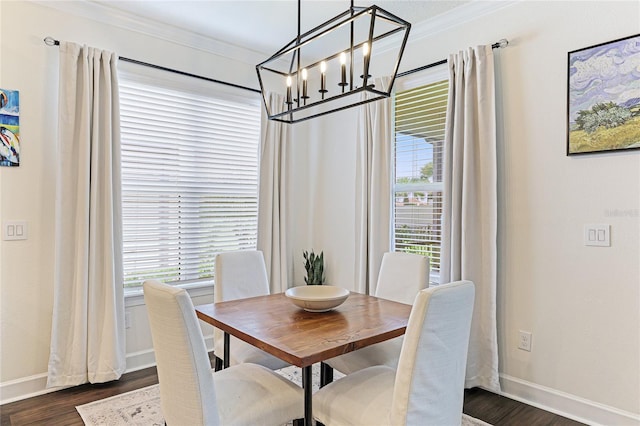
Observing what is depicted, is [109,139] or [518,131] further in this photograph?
[109,139]

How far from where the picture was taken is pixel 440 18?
293 centimetres

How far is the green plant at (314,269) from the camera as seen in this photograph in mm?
3842

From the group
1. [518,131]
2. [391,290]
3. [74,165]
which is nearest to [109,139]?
[74,165]

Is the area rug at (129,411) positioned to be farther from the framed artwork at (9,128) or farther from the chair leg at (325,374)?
the framed artwork at (9,128)

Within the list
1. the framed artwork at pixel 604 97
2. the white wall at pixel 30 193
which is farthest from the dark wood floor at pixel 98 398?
the framed artwork at pixel 604 97

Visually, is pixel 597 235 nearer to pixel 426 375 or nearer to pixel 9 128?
pixel 426 375

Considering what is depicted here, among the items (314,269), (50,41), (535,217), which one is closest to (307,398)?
(535,217)

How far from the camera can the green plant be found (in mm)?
3842

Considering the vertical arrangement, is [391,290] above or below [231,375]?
above

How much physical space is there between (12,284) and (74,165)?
2.83 ft

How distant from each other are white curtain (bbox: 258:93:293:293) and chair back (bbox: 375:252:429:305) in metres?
1.42

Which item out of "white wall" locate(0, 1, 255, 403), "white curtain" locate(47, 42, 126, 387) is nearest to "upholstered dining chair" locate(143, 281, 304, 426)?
"white curtain" locate(47, 42, 126, 387)

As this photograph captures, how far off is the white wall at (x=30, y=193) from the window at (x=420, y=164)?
2.53 meters

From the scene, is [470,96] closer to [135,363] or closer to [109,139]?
[109,139]
